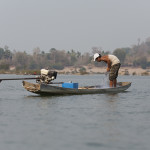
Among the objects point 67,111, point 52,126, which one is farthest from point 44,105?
point 52,126

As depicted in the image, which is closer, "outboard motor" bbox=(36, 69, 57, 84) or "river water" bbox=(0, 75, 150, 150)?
"river water" bbox=(0, 75, 150, 150)

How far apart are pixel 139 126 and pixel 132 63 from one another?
17070 centimetres

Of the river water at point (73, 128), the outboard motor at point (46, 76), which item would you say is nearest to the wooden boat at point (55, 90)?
the outboard motor at point (46, 76)

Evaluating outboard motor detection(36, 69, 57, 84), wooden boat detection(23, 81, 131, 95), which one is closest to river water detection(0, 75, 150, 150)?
wooden boat detection(23, 81, 131, 95)

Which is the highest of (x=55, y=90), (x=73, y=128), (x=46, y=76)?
(x=46, y=76)

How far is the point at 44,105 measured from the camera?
24.0 metres

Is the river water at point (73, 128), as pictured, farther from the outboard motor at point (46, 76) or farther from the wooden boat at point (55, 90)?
the outboard motor at point (46, 76)

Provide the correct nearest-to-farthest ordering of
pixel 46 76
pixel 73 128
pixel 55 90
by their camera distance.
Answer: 1. pixel 73 128
2. pixel 46 76
3. pixel 55 90

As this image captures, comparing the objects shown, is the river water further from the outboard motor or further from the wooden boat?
the outboard motor

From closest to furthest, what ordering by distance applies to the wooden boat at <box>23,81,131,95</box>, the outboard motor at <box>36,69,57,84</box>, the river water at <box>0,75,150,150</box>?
the river water at <box>0,75,150,150</box> < the wooden boat at <box>23,81,131,95</box> < the outboard motor at <box>36,69,57,84</box>

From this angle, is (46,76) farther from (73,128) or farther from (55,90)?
(73,128)

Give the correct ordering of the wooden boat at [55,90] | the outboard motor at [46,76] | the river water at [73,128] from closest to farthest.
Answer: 1. the river water at [73,128]
2. the wooden boat at [55,90]
3. the outboard motor at [46,76]

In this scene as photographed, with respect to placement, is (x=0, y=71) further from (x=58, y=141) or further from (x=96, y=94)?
(x=58, y=141)

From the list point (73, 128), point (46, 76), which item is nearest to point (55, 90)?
point (46, 76)
